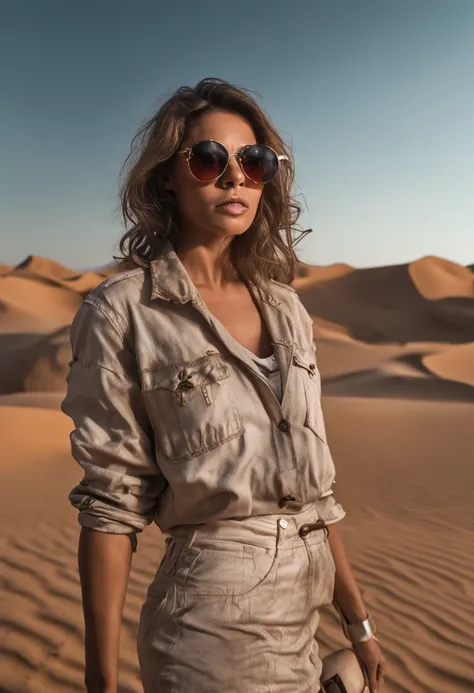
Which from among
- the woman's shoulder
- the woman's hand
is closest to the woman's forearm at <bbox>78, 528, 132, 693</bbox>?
the woman's shoulder

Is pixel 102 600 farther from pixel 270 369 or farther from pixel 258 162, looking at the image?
pixel 258 162

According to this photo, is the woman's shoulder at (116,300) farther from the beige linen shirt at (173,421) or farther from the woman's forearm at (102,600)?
the woman's forearm at (102,600)

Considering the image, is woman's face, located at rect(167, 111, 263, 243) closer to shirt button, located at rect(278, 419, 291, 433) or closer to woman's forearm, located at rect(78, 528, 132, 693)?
shirt button, located at rect(278, 419, 291, 433)

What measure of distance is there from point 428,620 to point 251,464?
3603mm

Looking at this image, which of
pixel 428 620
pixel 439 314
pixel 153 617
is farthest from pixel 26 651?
pixel 439 314

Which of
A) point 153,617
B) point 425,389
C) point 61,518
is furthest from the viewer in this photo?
point 425,389

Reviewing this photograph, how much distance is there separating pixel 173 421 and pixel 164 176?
26.3 inches

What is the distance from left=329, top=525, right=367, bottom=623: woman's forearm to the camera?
1.87 m

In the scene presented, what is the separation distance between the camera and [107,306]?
1.55 meters

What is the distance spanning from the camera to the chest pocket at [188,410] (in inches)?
60.2

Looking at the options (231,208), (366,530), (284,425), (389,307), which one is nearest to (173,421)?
(284,425)

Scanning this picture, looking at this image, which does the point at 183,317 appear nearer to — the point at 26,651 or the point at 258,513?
the point at 258,513

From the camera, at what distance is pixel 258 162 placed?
176 centimetres

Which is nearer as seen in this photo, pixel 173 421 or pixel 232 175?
pixel 173 421
